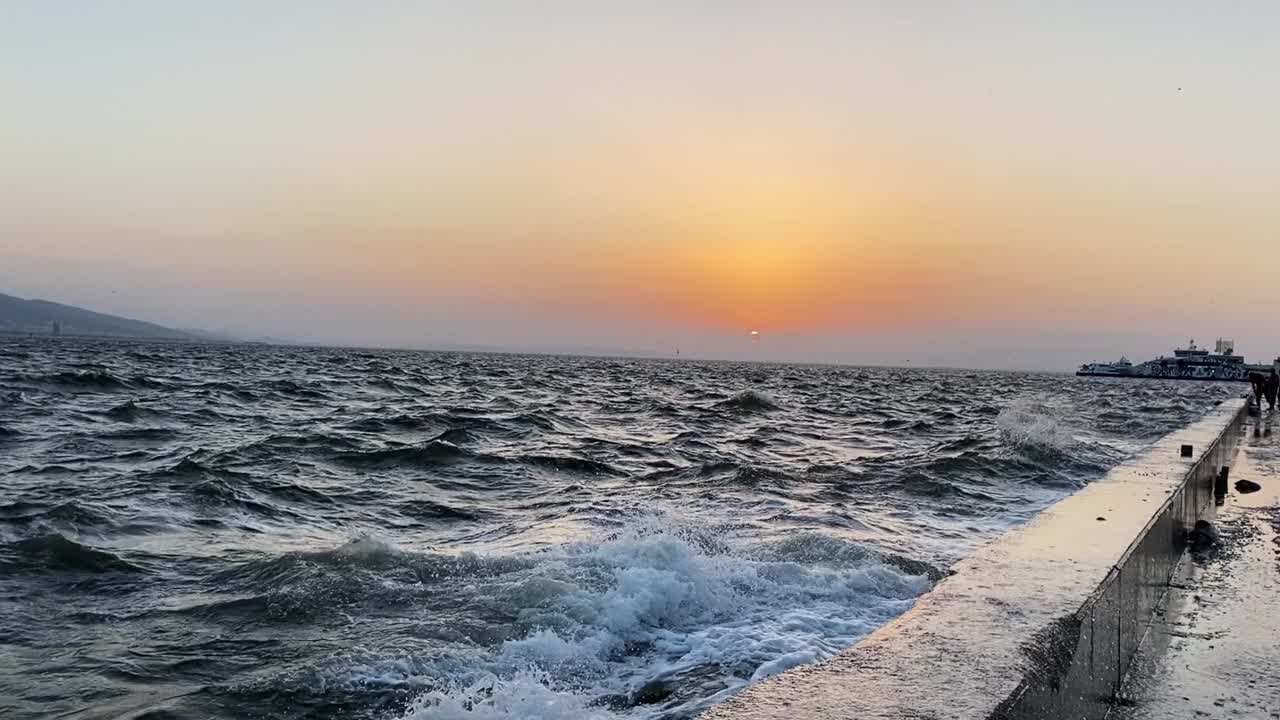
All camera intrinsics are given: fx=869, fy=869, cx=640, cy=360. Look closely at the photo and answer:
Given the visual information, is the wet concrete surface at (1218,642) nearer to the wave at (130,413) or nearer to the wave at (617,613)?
the wave at (617,613)

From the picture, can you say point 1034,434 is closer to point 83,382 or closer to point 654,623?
point 654,623

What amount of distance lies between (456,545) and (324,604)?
196cm

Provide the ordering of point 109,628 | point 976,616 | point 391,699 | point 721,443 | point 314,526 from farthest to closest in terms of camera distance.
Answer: point 721,443, point 314,526, point 109,628, point 391,699, point 976,616

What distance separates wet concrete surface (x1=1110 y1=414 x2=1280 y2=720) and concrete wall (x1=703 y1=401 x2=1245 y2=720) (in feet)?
0.32

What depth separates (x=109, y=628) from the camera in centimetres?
499

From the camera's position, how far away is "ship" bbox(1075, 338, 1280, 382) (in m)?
125

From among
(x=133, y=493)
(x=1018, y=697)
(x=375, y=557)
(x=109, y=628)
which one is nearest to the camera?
(x=1018, y=697)

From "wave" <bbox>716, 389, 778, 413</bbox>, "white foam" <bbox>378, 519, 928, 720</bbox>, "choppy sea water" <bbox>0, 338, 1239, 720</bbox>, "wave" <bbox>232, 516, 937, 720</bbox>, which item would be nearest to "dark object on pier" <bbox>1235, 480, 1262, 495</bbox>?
"choppy sea water" <bbox>0, 338, 1239, 720</bbox>

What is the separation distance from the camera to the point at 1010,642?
305cm

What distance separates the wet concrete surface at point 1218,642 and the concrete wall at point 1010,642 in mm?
98

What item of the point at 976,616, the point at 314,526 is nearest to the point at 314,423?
the point at 314,526

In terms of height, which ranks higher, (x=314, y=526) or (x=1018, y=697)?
(x=1018, y=697)

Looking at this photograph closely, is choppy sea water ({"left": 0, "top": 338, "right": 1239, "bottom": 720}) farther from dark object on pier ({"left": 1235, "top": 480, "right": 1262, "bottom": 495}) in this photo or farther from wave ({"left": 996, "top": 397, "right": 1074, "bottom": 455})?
dark object on pier ({"left": 1235, "top": 480, "right": 1262, "bottom": 495})

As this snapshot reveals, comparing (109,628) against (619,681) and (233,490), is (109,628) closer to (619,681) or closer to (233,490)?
(619,681)
